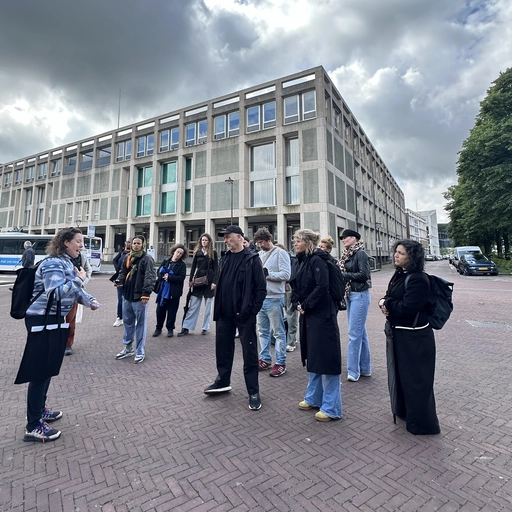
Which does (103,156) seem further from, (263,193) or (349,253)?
(349,253)

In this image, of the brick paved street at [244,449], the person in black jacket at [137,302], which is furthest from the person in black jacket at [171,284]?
the brick paved street at [244,449]

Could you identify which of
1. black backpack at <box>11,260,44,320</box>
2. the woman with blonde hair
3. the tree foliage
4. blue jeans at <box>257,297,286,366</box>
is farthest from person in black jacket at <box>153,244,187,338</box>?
the tree foliage

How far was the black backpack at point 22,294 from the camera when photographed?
264cm

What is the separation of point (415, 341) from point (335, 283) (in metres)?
0.91

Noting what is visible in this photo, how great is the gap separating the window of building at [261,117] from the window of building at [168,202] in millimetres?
11673

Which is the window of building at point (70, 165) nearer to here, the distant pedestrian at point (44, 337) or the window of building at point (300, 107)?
the window of building at point (300, 107)

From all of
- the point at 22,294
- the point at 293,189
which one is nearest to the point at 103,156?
the point at 293,189

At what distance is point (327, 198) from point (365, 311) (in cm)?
2428

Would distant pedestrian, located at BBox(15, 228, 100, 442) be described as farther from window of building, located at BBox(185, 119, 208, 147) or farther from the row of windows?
window of building, located at BBox(185, 119, 208, 147)

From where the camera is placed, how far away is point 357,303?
13.3ft

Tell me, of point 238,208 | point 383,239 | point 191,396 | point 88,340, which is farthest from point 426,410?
point 383,239

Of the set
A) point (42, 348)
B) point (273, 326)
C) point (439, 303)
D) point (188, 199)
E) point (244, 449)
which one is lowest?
point (244, 449)

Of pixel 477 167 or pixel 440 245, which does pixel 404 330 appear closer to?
pixel 477 167

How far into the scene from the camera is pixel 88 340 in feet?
20.0
